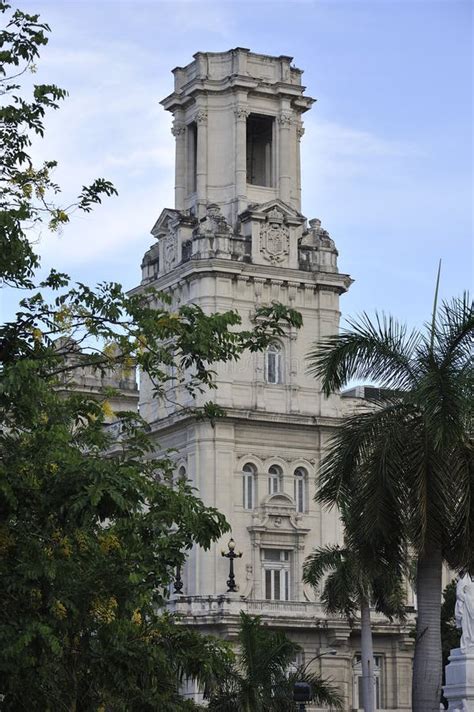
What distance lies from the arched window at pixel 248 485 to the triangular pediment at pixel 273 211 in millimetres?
12218

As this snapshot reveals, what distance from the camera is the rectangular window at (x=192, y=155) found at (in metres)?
86.9

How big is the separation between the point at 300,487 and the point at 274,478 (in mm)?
1513

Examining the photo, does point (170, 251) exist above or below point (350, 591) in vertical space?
above

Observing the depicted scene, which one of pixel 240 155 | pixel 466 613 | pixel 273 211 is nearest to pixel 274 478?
pixel 273 211

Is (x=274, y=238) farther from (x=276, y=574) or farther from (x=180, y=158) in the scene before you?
(x=276, y=574)

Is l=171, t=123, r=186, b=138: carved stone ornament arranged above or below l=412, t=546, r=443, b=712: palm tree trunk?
above

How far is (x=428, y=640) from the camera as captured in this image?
30.5m

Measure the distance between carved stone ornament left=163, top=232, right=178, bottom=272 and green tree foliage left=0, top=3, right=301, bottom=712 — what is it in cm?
5493

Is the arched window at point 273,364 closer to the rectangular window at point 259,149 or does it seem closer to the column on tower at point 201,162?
the column on tower at point 201,162

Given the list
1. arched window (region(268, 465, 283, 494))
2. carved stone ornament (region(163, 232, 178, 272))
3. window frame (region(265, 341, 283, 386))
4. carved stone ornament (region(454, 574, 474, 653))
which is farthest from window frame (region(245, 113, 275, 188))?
carved stone ornament (region(454, 574, 474, 653))

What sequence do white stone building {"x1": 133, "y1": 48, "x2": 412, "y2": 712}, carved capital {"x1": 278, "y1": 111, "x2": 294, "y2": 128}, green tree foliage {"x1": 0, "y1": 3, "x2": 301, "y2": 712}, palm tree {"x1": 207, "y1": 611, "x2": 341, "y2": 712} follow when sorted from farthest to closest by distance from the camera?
carved capital {"x1": 278, "y1": 111, "x2": 294, "y2": 128}, white stone building {"x1": 133, "y1": 48, "x2": 412, "y2": 712}, palm tree {"x1": 207, "y1": 611, "x2": 341, "y2": 712}, green tree foliage {"x1": 0, "y1": 3, "x2": 301, "y2": 712}

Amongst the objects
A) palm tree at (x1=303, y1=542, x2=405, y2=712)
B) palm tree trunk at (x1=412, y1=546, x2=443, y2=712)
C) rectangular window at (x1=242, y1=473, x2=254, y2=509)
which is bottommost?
palm tree trunk at (x1=412, y1=546, x2=443, y2=712)

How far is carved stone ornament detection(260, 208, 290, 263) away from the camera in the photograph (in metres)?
83.1

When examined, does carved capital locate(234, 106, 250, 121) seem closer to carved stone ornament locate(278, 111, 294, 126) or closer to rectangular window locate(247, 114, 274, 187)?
rectangular window locate(247, 114, 274, 187)
